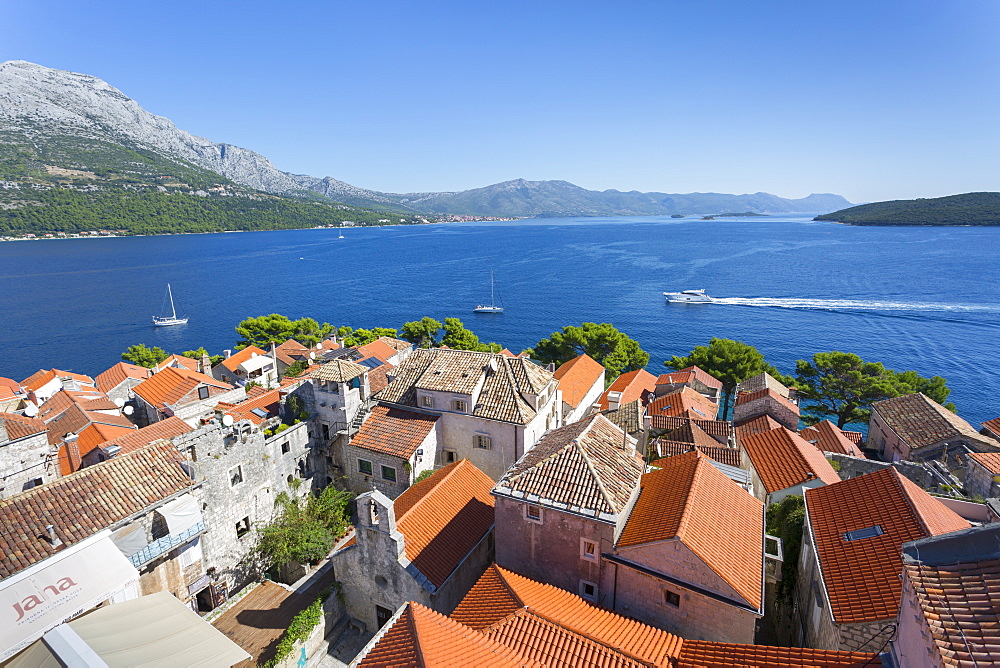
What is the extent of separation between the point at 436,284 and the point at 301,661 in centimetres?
13142

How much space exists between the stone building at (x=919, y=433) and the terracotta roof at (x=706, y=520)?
65.7 ft

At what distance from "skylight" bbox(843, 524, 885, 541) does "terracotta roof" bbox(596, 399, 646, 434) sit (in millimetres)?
14523

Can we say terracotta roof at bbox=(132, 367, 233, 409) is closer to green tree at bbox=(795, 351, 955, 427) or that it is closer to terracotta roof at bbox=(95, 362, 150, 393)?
terracotta roof at bbox=(95, 362, 150, 393)

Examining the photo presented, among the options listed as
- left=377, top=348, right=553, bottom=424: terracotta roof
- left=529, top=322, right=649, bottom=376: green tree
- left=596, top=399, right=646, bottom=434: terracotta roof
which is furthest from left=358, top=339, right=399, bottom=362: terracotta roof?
left=596, top=399, right=646, bottom=434: terracotta roof

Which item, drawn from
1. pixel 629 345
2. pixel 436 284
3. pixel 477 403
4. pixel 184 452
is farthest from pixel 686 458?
pixel 436 284

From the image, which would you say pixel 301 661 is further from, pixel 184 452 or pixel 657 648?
pixel 657 648

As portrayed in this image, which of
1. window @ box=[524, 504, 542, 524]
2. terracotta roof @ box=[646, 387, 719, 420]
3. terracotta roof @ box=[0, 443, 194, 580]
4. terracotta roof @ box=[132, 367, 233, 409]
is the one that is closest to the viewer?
terracotta roof @ box=[0, 443, 194, 580]

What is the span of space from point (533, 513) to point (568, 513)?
1.49 metres

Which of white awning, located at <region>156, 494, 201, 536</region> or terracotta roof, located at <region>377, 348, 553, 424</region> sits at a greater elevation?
terracotta roof, located at <region>377, 348, 553, 424</region>

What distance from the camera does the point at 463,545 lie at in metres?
19.8

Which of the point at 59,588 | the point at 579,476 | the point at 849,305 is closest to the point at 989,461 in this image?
the point at 579,476

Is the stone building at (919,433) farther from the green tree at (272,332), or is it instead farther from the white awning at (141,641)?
the green tree at (272,332)

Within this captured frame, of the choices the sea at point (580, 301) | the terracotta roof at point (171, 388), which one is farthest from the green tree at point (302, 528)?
the sea at point (580, 301)

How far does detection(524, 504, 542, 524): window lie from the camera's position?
1716 centimetres
